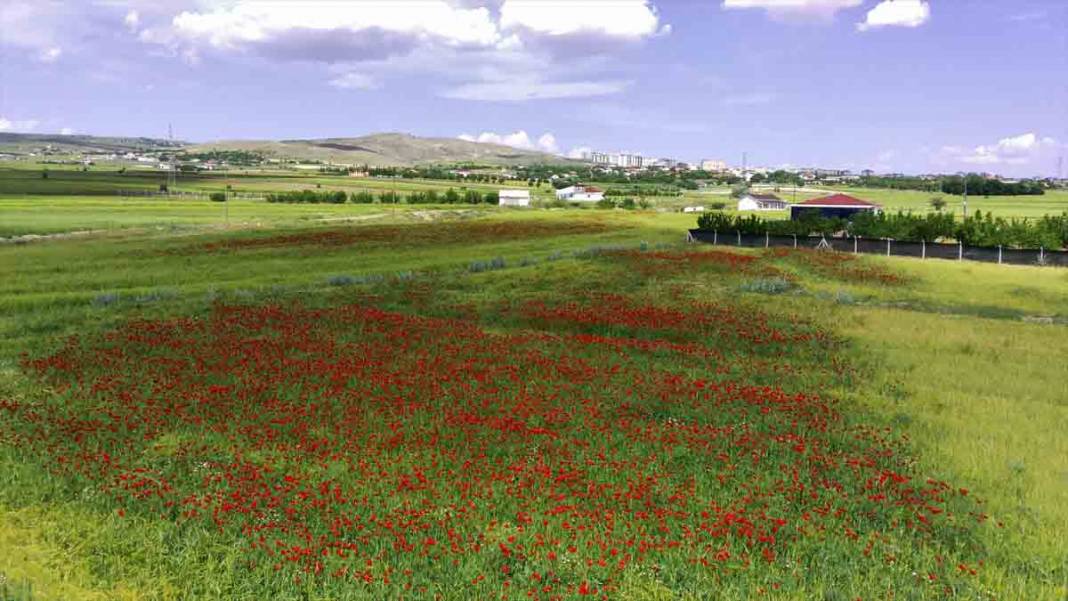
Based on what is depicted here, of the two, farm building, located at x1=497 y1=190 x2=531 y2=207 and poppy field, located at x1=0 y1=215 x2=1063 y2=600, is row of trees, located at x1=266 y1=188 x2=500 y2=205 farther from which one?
poppy field, located at x1=0 y1=215 x2=1063 y2=600

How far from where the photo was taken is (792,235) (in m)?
62.6

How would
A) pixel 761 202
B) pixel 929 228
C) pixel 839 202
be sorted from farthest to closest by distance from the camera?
pixel 761 202
pixel 839 202
pixel 929 228

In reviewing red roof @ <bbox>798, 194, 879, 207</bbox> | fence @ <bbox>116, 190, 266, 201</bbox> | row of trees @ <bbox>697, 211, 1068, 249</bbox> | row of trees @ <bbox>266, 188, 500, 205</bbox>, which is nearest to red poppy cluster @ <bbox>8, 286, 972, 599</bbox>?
row of trees @ <bbox>697, 211, 1068, 249</bbox>

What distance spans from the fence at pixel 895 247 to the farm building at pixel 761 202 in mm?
100351

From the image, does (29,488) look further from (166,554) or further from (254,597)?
(254,597)

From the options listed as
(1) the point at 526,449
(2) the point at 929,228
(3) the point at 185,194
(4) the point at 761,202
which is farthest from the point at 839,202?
(3) the point at 185,194

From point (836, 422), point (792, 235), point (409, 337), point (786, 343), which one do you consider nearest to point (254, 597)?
point (836, 422)

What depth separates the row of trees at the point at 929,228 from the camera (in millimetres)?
57062

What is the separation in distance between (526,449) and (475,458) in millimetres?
1067

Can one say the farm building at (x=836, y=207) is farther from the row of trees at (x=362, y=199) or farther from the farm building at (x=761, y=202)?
the row of trees at (x=362, y=199)

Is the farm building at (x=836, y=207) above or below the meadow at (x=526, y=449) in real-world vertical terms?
above

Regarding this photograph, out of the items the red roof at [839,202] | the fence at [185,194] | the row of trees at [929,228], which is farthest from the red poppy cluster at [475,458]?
the fence at [185,194]

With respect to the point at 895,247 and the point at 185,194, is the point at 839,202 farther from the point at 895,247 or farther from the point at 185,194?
the point at 185,194

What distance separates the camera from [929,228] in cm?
6309
